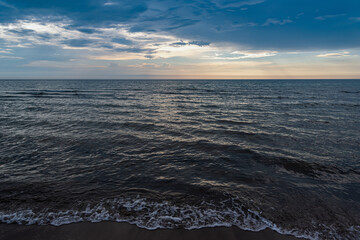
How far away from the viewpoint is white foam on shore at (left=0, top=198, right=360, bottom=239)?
5.85m

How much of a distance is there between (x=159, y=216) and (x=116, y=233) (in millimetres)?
1372

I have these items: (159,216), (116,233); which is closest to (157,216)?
(159,216)

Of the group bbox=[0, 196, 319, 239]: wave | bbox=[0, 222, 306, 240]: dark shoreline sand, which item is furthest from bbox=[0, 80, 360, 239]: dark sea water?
bbox=[0, 222, 306, 240]: dark shoreline sand

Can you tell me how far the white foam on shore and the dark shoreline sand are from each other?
172 mm

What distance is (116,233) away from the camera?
18.1 ft

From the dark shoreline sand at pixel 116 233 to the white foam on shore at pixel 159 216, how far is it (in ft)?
0.57

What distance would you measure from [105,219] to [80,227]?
0.71 m

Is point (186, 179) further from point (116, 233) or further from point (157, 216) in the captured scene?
point (116, 233)

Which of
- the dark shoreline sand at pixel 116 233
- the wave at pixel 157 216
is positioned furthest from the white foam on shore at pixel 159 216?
the dark shoreline sand at pixel 116 233

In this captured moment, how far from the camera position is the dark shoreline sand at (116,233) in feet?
17.7

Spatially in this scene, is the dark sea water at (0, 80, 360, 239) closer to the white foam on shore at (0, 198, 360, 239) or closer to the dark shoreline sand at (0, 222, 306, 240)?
the white foam on shore at (0, 198, 360, 239)

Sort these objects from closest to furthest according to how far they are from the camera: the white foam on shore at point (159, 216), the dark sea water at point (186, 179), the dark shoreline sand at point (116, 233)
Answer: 1. the dark shoreline sand at point (116, 233)
2. the white foam on shore at point (159, 216)
3. the dark sea water at point (186, 179)

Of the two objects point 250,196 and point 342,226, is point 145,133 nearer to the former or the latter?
point 250,196

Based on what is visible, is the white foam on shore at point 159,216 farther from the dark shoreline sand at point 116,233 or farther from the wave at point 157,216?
the dark shoreline sand at point 116,233
